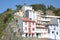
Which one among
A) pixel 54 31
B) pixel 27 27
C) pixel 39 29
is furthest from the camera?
pixel 39 29

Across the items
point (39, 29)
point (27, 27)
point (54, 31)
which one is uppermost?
point (27, 27)

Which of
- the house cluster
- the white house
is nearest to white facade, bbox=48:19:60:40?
the house cluster

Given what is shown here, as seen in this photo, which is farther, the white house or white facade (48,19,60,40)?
the white house

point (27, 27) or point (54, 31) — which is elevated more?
point (27, 27)

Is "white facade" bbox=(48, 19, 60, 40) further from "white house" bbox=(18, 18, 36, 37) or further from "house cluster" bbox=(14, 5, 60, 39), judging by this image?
"white house" bbox=(18, 18, 36, 37)

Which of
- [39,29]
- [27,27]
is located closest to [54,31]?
[39,29]

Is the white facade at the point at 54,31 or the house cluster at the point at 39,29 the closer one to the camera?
the white facade at the point at 54,31

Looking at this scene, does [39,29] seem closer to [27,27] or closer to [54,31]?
[27,27]

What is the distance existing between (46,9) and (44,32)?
51.3 feet

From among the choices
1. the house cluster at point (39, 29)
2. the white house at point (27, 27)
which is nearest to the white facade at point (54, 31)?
the house cluster at point (39, 29)

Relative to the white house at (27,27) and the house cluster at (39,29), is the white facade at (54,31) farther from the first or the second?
the white house at (27,27)

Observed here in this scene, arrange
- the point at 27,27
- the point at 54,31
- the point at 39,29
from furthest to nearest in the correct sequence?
the point at 39,29 → the point at 27,27 → the point at 54,31

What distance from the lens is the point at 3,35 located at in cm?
3125

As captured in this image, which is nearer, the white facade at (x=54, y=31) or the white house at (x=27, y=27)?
the white facade at (x=54, y=31)
